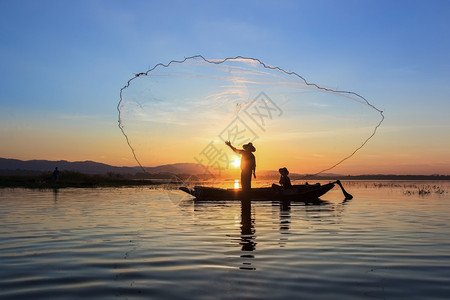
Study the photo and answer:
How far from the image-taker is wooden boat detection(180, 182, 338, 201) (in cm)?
2544

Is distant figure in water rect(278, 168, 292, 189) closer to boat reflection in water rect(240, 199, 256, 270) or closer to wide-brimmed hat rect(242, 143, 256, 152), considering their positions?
wide-brimmed hat rect(242, 143, 256, 152)

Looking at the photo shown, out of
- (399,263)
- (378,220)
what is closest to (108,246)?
(399,263)

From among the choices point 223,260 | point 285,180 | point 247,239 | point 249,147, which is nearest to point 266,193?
point 285,180

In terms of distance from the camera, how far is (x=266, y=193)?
25.7 meters

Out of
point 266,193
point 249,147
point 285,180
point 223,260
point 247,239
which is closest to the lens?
point 223,260

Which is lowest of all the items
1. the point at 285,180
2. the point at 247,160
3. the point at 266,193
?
the point at 266,193

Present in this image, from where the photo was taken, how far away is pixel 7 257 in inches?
319

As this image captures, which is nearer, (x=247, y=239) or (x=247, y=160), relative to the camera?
(x=247, y=239)

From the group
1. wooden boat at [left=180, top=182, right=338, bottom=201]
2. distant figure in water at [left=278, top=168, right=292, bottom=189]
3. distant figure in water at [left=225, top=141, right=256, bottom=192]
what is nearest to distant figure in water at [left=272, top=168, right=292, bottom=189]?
distant figure in water at [left=278, top=168, right=292, bottom=189]

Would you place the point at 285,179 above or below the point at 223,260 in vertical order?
above

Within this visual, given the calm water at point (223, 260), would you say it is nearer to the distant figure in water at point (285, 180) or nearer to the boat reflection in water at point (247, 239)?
the boat reflection in water at point (247, 239)

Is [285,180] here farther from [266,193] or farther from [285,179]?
[266,193]

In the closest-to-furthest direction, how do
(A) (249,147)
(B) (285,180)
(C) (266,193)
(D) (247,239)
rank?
(D) (247,239) → (A) (249,147) → (C) (266,193) → (B) (285,180)

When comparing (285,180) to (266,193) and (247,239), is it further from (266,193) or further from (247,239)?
Result: (247,239)
